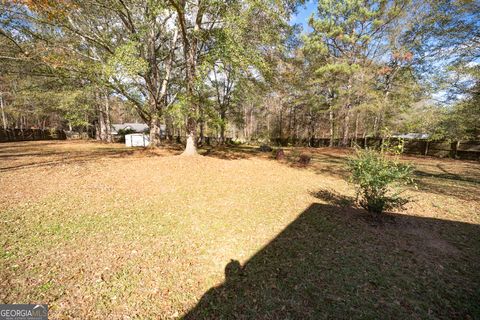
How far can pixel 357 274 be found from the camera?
10.8ft

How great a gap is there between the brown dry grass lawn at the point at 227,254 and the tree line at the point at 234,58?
2.81 metres

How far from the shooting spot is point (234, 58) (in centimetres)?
927

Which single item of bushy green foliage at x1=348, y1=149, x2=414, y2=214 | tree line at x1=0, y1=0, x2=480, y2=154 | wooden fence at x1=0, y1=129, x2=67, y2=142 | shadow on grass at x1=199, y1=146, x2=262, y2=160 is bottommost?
shadow on grass at x1=199, y1=146, x2=262, y2=160

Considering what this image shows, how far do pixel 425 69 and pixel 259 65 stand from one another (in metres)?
17.5

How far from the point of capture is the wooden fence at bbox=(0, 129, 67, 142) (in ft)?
77.0

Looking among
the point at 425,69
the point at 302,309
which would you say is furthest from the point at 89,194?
the point at 425,69

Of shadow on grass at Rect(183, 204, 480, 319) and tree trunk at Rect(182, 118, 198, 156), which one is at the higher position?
tree trunk at Rect(182, 118, 198, 156)

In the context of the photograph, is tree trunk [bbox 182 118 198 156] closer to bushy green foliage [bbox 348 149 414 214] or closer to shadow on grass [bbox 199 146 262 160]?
shadow on grass [bbox 199 146 262 160]

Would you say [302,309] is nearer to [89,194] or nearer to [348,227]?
[348,227]

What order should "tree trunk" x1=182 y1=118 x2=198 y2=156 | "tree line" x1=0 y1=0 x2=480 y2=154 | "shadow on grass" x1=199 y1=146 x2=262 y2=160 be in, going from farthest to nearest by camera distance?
"shadow on grass" x1=199 y1=146 x2=262 y2=160 → "tree trunk" x1=182 y1=118 x2=198 y2=156 → "tree line" x1=0 y1=0 x2=480 y2=154

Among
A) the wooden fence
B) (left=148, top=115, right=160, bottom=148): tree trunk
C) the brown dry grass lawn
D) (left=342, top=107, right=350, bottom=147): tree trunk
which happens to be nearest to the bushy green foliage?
the brown dry grass lawn

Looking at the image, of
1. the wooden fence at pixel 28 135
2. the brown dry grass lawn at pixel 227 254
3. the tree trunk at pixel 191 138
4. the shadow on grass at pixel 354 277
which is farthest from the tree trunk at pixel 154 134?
the wooden fence at pixel 28 135

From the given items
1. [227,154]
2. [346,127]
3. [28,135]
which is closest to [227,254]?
[227,154]

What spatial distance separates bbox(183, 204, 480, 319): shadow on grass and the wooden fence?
33.5 meters
